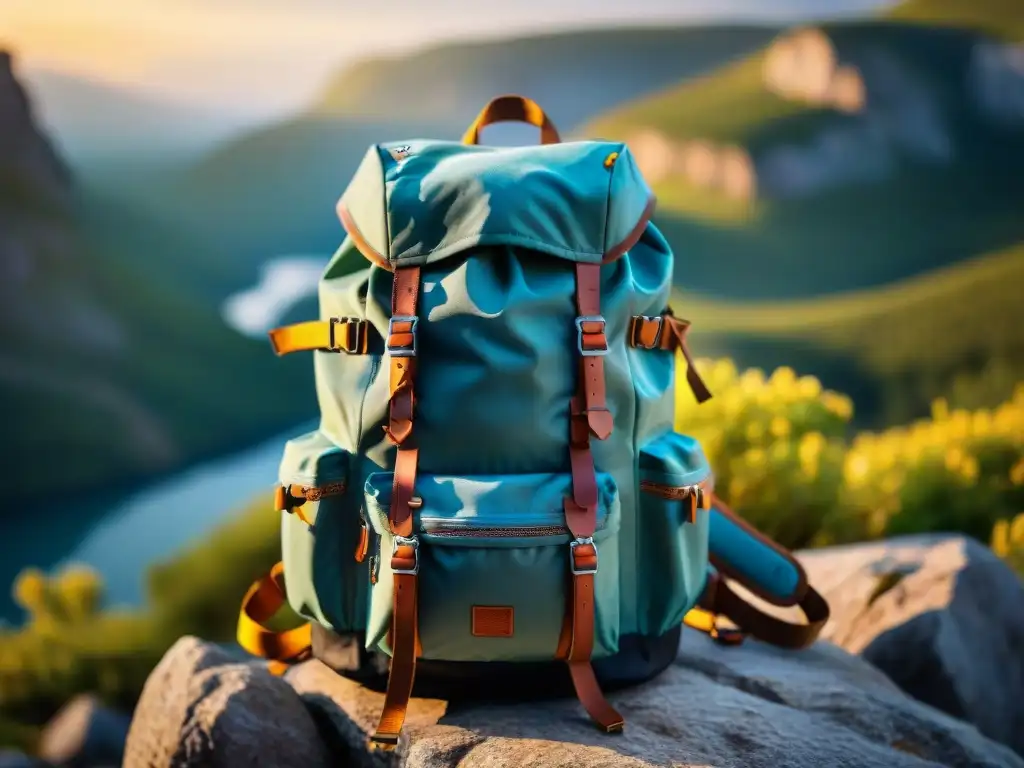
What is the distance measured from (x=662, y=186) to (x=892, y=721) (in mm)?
3088

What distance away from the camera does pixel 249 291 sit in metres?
4.36

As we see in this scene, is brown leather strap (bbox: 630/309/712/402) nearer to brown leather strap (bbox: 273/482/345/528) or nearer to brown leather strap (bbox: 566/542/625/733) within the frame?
brown leather strap (bbox: 566/542/625/733)

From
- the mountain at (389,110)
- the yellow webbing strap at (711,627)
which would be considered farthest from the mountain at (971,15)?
the yellow webbing strap at (711,627)

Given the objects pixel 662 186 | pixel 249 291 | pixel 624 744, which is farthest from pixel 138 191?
pixel 624 744

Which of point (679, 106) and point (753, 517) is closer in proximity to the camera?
point (753, 517)

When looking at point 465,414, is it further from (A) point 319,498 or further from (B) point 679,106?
(B) point 679,106

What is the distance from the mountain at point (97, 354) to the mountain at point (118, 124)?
0.09 metres

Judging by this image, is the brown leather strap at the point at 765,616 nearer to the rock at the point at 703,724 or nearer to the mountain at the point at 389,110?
the rock at the point at 703,724

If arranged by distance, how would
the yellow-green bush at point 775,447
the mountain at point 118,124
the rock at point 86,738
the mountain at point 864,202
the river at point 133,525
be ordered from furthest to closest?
the mountain at point 864,202
the mountain at point 118,124
the river at point 133,525
the yellow-green bush at point 775,447
the rock at point 86,738

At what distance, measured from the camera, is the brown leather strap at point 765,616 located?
2.32 metres

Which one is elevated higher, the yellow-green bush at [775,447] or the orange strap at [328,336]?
the orange strap at [328,336]

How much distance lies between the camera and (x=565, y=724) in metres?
→ 1.85

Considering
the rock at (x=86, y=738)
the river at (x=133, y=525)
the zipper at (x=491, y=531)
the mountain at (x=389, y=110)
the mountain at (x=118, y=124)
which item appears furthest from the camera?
the mountain at (x=389, y=110)

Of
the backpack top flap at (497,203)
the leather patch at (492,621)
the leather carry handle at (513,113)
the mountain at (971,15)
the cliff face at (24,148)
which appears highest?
the mountain at (971,15)
